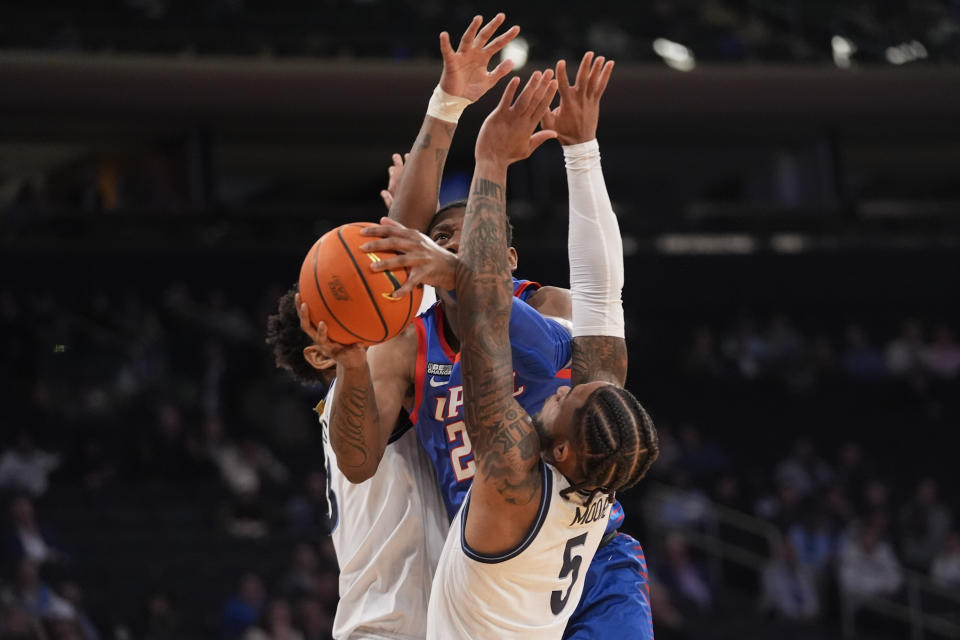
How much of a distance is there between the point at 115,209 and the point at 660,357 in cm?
711

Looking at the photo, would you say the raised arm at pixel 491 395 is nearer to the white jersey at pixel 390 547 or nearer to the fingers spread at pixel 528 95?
the fingers spread at pixel 528 95

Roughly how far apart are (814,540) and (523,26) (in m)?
6.79

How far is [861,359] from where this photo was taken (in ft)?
51.8

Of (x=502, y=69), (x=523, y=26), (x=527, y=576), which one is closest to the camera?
(x=527, y=576)

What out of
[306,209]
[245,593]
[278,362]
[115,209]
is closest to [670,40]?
[306,209]

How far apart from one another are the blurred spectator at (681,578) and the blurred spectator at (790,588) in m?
0.58

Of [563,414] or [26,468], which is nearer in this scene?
[563,414]

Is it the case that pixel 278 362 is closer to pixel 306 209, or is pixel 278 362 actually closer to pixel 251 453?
pixel 251 453

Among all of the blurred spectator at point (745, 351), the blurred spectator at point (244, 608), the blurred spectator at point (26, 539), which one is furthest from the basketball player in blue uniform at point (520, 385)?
the blurred spectator at point (745, 351)

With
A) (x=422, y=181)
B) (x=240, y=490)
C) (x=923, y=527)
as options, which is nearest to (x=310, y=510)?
(x=240, y=490)

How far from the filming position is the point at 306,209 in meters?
14.8

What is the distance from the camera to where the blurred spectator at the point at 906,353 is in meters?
15.7

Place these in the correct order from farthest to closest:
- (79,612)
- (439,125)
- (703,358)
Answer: (703,358), (79,612), (439,125)

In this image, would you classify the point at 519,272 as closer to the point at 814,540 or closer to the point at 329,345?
the point at 814,540
